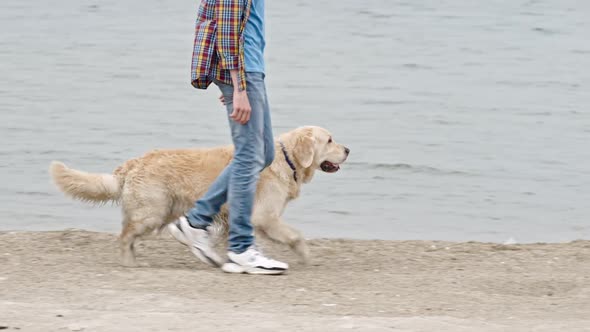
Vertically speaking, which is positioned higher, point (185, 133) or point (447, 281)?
point (447, 281)

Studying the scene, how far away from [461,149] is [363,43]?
6.94m

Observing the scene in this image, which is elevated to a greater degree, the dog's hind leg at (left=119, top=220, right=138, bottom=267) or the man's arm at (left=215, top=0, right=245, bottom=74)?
the man's arm at (left=215, top=0, right=245, bottom=74)

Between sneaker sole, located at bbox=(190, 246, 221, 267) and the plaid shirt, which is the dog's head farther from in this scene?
the plaid shirt

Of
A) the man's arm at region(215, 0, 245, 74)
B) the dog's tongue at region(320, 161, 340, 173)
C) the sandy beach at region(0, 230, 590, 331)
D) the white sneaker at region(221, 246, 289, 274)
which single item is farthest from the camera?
the dog's tongue at region(320, 161, 340, 173)

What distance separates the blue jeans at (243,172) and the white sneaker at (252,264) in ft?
0.13

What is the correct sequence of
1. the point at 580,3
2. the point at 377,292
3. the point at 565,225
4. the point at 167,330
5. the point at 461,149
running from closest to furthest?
the point at 167,330
the point at 377,292
the point at 565,225
the point at 461,149
the point at 580,3

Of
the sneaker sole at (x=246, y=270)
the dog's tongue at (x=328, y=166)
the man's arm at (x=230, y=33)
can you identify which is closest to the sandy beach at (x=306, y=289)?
the sneaker sole at (x=246, y=270)

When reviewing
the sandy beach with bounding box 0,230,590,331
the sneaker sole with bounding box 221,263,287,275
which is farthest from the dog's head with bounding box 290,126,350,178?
the sneaker sole with bounding box 221,263,287,275

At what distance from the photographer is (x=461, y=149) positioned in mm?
12461

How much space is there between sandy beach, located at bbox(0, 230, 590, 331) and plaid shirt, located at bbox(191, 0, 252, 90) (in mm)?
1086

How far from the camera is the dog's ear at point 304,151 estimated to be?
6848mm

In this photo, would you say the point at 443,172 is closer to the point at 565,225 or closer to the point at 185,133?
the point at 565,225

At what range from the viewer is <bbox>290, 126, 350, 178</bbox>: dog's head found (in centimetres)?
686

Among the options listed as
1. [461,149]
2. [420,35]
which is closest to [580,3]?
[420,35]
